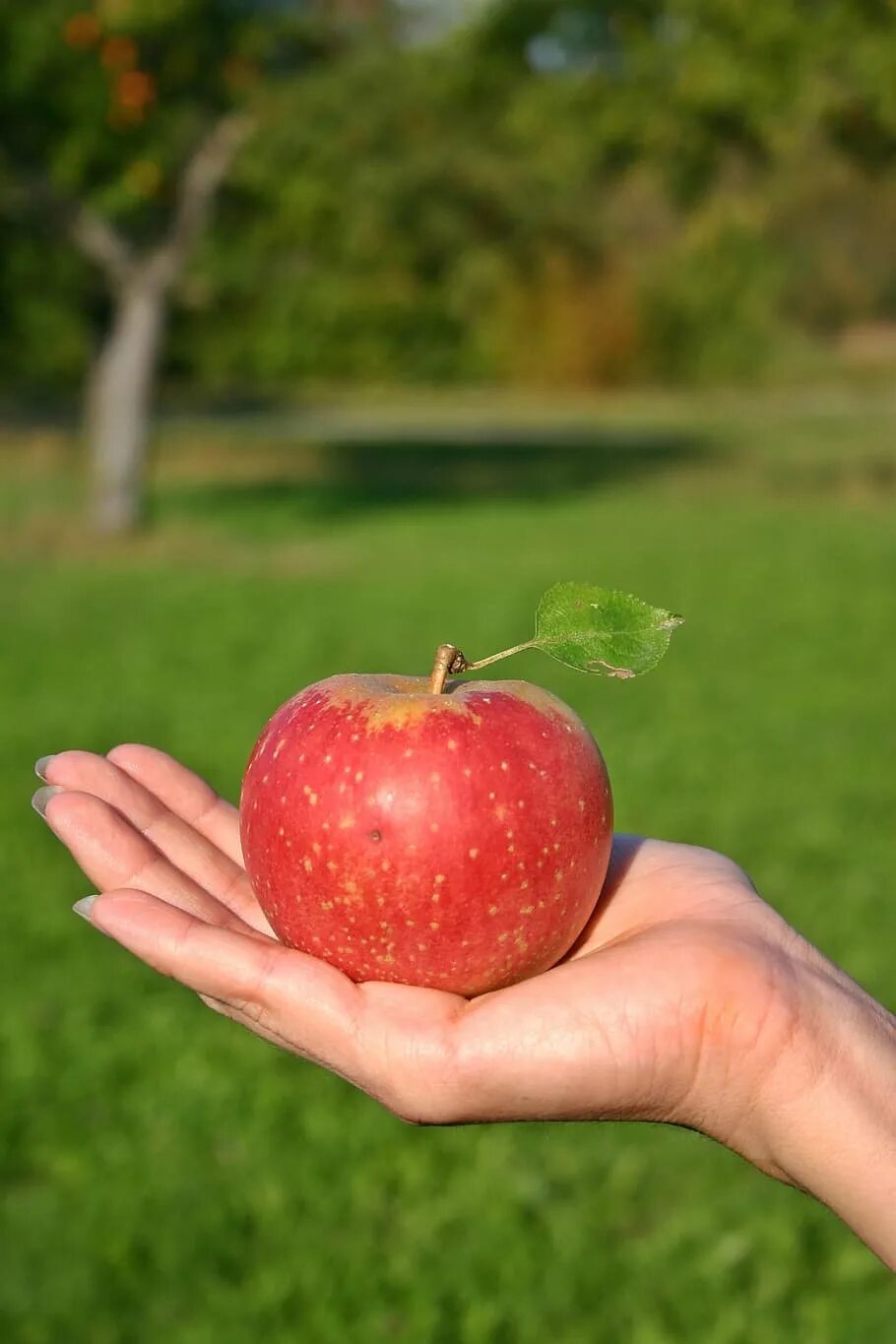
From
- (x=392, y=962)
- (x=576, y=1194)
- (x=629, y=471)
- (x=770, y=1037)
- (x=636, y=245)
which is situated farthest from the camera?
(x=636, y=245)

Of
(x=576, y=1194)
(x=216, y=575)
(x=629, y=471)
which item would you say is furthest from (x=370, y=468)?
(x=576, y=1194)

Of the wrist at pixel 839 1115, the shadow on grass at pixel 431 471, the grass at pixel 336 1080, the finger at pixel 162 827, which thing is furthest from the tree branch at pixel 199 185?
the wrist at pixel 839 1115

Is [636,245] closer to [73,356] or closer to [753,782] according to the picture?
[73,356]

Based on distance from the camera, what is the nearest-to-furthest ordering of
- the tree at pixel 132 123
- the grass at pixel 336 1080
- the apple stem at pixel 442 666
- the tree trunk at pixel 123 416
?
the apple stem at pixel 442 666 → the grass at pixel 336 1080 → the tree at pixel 132 123 → the tree trunk at pixel 123 416

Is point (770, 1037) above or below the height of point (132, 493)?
above

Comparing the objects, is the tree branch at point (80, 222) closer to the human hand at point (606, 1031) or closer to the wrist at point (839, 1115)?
the human hand at point (606, 1031)
